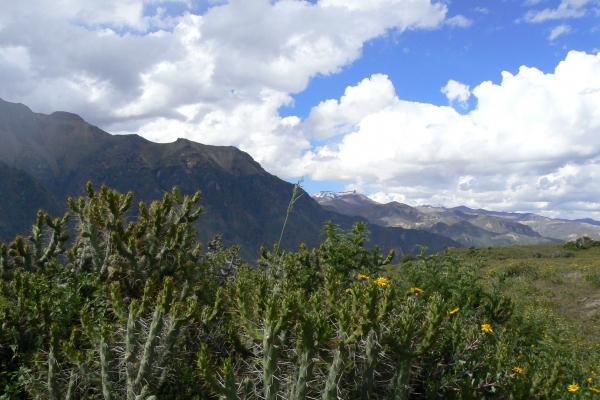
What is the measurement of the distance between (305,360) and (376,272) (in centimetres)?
387

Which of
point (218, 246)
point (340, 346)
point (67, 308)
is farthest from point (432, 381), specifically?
point (218, 246)

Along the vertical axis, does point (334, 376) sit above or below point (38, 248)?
below

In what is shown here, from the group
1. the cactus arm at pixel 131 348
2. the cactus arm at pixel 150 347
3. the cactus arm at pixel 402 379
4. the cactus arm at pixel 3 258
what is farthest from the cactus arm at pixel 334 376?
the cactus arm at pixel 3 258

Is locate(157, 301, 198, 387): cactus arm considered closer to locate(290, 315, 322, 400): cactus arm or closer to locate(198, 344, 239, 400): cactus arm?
locate(198, 344, 239, 400): cactus arm

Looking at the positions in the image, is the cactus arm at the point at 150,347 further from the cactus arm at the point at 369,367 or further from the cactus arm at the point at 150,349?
the cactus arm at the point at 369,367

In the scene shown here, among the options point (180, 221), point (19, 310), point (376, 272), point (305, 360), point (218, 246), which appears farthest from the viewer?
point (218, 246)

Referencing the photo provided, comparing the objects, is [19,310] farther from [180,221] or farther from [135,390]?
[180,221]

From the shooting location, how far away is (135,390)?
3814mm

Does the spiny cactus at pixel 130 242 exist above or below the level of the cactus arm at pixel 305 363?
above

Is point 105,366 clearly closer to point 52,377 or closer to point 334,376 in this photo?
point 52,377

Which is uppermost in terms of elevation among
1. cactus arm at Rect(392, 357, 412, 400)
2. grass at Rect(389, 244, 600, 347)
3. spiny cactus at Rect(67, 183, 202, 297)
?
spiny cactus at Rect(67, 183, 202, 297)

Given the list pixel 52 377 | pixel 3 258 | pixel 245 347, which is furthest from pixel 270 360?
pixel 3 258

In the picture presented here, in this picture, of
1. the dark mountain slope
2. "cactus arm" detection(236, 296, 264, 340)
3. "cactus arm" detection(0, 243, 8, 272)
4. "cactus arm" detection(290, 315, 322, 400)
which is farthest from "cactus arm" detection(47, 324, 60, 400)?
the dark mountain slope

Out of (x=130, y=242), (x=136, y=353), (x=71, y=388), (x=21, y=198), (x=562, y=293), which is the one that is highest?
(x=21, y=198)
